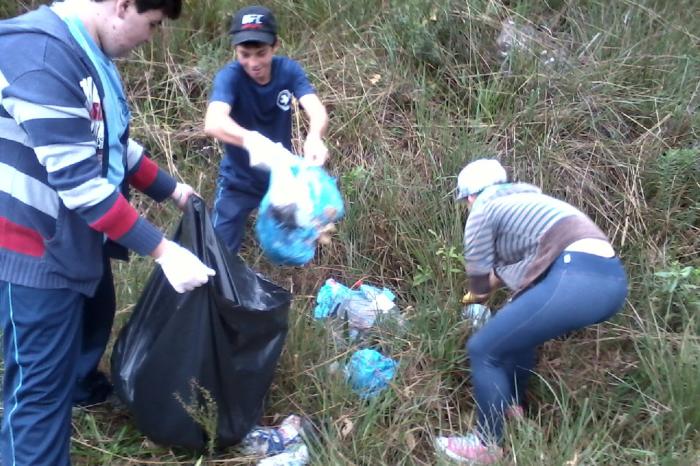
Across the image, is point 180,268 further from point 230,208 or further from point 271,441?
point 230,208

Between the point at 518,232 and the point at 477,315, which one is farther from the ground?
the point at 518,232

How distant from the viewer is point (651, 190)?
Result: 4.10m

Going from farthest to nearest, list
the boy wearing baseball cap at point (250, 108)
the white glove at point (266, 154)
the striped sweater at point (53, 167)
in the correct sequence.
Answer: the boy wearing baseball cap at point (250, 108)
the white glove at point (266, 154)
the striped sweater at point (53, 167)

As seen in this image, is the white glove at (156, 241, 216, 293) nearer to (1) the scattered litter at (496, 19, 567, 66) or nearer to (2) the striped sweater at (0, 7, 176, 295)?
(2) the striped sweater at (0, 7, 176, 295)

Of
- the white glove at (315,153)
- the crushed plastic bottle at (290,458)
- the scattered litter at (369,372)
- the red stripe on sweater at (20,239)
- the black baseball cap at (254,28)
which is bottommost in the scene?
the crushed plastic bottle at (290,458)

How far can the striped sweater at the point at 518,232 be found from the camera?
2723mm

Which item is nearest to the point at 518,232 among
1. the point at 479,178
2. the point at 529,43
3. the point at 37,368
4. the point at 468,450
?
the point at 479,178

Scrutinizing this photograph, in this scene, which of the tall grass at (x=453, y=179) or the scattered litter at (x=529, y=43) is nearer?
the tall grass at (x=453, y=179)

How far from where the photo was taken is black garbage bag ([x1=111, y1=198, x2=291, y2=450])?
97.8 inches

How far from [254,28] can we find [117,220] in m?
1.42

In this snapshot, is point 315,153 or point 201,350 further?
point 315,153

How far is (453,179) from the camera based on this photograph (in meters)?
4.12

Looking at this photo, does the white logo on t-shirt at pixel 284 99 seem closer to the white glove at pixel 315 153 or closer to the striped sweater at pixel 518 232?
the white glove at pixel 315 153

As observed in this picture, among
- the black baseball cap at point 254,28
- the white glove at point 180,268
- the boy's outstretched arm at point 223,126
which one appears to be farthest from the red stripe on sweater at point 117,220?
the black baseball cap at point 254,28
